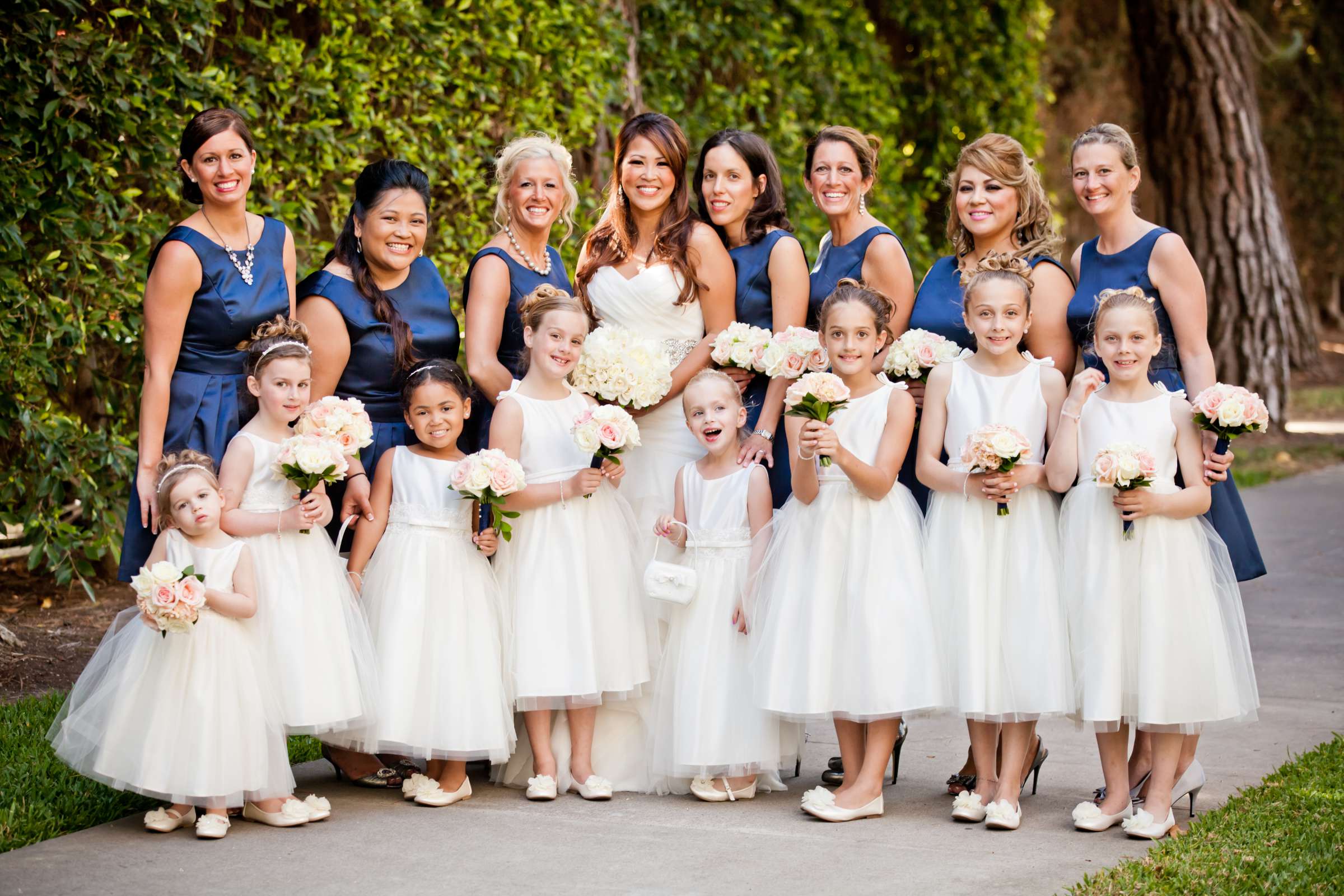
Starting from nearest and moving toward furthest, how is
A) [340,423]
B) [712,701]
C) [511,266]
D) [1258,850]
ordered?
[1258,850] < [340,423] < [712,701] < [511,266]

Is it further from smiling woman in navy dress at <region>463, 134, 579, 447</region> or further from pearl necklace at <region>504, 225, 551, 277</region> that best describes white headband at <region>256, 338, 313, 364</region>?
pearl necklace at <region>504, 225, 551, 277</region>

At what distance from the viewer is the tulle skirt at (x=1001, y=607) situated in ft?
14.3

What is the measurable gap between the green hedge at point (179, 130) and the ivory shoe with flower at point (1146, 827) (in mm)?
4578

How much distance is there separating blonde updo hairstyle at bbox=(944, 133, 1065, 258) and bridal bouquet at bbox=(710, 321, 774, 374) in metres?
0.78

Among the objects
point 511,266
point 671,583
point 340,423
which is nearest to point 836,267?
point 511,266

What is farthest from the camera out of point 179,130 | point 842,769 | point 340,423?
point 179,130

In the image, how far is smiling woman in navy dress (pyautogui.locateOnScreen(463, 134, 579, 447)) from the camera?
5.11 metres

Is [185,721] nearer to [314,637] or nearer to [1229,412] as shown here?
[314,637]

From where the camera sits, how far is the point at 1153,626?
425cm

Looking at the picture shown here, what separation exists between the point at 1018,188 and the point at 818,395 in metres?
1.19

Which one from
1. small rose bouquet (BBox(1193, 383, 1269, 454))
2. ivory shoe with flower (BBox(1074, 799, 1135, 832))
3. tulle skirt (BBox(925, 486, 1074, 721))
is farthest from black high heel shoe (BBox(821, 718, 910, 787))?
small rose bouquet (BBox(1193, 383, 1269, 454))

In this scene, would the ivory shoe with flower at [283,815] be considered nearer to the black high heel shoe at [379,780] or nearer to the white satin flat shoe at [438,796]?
the white satin flat shoe at [438,796]

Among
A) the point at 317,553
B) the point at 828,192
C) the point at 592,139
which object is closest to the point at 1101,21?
the point at 592,139

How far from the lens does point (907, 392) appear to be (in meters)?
4.71
